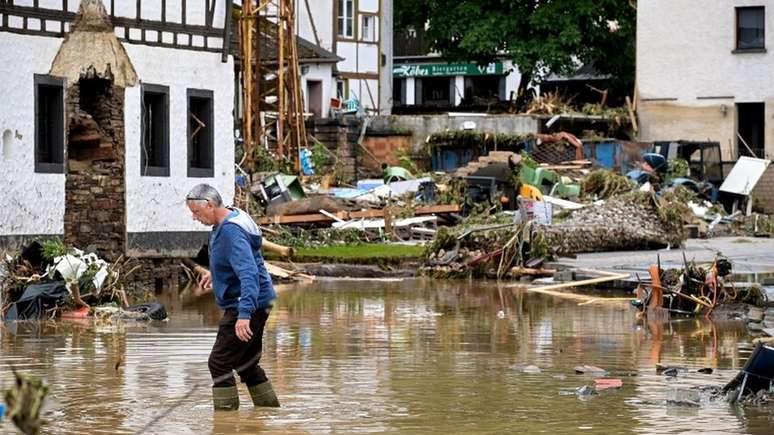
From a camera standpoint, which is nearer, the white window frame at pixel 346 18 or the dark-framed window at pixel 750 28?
the dark-framed window at pixel 750 28

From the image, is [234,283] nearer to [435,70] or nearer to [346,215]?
[346,215]

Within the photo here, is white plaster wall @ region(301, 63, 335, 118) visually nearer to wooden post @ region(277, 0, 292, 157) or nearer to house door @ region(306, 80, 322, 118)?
house door @ region(306, 80, 322, 118)

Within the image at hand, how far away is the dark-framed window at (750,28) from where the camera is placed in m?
49.6

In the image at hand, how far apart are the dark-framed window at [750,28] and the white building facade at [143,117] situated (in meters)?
24.9

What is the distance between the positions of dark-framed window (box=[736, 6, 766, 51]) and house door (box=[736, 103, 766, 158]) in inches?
68.7

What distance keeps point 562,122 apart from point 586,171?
5778 millimetres

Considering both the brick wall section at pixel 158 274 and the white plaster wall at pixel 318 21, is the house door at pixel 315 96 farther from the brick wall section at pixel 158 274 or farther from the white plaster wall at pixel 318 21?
the brick wall section at pixel 158 274

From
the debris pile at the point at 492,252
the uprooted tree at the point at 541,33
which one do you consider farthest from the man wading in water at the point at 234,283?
the uprooted tree at the point at 541,33

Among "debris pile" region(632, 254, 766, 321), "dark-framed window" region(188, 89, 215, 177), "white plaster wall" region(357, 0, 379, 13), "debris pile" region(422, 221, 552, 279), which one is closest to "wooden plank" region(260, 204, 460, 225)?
"dark-framed window" region(188, 89, 215, 177)

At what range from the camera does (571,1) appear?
58.9m

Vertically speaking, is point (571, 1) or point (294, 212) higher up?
point (571, 1)

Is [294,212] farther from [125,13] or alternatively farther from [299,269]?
[125,13]

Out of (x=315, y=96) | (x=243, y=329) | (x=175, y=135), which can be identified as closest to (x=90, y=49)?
(x=175, y=135)

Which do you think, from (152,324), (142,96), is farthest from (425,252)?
(152,324)
